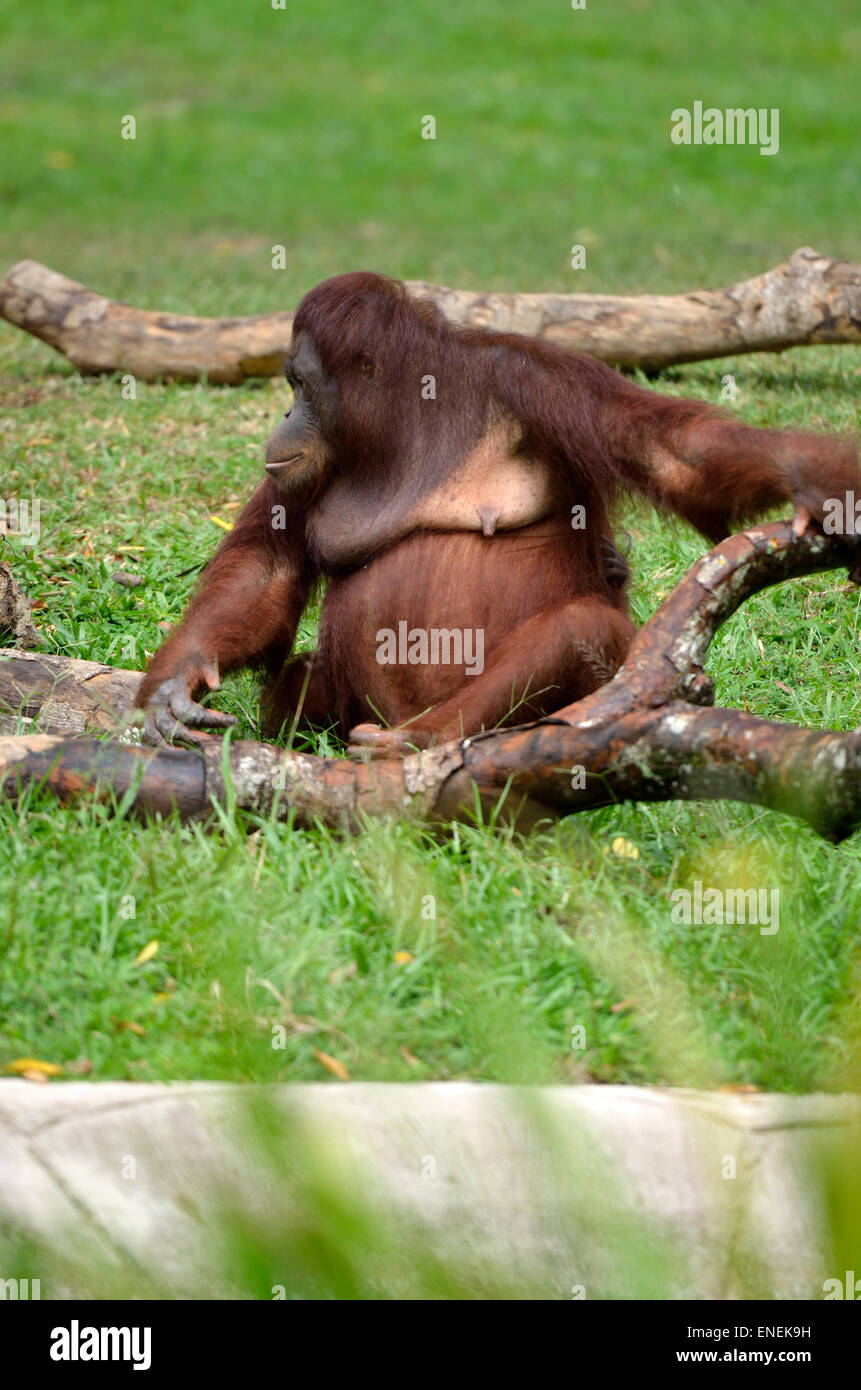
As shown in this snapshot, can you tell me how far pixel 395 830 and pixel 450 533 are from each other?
996 mm

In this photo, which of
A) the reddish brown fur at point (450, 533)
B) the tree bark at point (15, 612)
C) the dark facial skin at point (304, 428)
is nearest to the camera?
the reddish brown fur at point (450, 533)

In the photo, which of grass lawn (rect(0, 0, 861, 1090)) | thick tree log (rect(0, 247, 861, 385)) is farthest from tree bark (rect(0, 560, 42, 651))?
thick tree log (rect(0, 247, 861, 385))

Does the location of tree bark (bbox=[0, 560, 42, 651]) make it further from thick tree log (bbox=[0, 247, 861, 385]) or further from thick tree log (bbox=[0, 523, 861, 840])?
thick tree log (bbox=[0, 247, 861, 385])

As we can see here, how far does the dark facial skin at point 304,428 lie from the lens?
4227mm

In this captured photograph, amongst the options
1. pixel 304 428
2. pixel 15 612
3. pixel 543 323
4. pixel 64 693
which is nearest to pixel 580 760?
pixel 304 428

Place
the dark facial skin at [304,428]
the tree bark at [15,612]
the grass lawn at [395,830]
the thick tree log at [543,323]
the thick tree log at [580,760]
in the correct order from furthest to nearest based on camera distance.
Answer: the thick tree log at [543,323] → the tree bark at [15,612] → the dark facial skin at [304,428] → the thick tree log at [580,760] → the grass lawn at [395,830]

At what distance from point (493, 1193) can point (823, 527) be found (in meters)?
1.85

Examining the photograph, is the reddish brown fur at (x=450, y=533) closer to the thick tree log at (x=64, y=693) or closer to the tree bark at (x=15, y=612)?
the thick tree log at (x=64, y=693)

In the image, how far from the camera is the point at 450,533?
14.0ft

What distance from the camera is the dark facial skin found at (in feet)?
13.9

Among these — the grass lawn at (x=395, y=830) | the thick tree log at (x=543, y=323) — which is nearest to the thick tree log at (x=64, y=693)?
the grass lawn at (x=395, y=830)

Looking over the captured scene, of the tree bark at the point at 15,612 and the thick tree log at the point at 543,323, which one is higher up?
the thick tree log at the point at 543,323

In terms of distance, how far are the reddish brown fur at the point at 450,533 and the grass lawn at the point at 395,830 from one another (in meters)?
0.26

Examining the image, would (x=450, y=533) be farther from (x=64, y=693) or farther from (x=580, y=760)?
(x=64, y=693)
